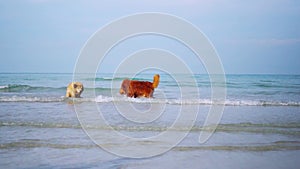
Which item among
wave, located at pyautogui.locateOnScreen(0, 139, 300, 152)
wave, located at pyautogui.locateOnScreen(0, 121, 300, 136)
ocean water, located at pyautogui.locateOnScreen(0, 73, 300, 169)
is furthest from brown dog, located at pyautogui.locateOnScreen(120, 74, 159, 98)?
wave, located at pyautogui.locateOnScreen(0, 139, 300, 152)

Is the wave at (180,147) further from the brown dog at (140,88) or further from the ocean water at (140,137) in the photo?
the brown dog at (140,88)

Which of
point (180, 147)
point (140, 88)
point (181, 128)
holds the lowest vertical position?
point (180, 147)

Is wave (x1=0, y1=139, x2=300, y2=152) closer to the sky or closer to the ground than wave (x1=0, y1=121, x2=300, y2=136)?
closer to the ground

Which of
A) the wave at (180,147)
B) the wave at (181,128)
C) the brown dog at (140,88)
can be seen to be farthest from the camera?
the brown dog at (140,88)

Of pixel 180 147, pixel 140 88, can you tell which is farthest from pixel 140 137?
pixel 140 88

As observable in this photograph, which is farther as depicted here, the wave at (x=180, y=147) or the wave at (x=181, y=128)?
the wave at (x=181, y=128)

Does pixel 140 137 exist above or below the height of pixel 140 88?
below

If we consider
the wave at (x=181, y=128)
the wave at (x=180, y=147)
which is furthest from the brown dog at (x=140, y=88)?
the wave at (x=180, y=147)

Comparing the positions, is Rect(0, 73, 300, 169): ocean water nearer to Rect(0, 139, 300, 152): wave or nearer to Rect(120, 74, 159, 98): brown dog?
Rect(0, 139, 300, 152): wave

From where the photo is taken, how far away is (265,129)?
794 centimetres

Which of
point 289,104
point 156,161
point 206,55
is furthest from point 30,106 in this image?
point 289,104

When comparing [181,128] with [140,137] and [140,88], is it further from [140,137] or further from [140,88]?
[140,88]

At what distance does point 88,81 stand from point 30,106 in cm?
974

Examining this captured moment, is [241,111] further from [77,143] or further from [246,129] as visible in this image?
[77,143]
